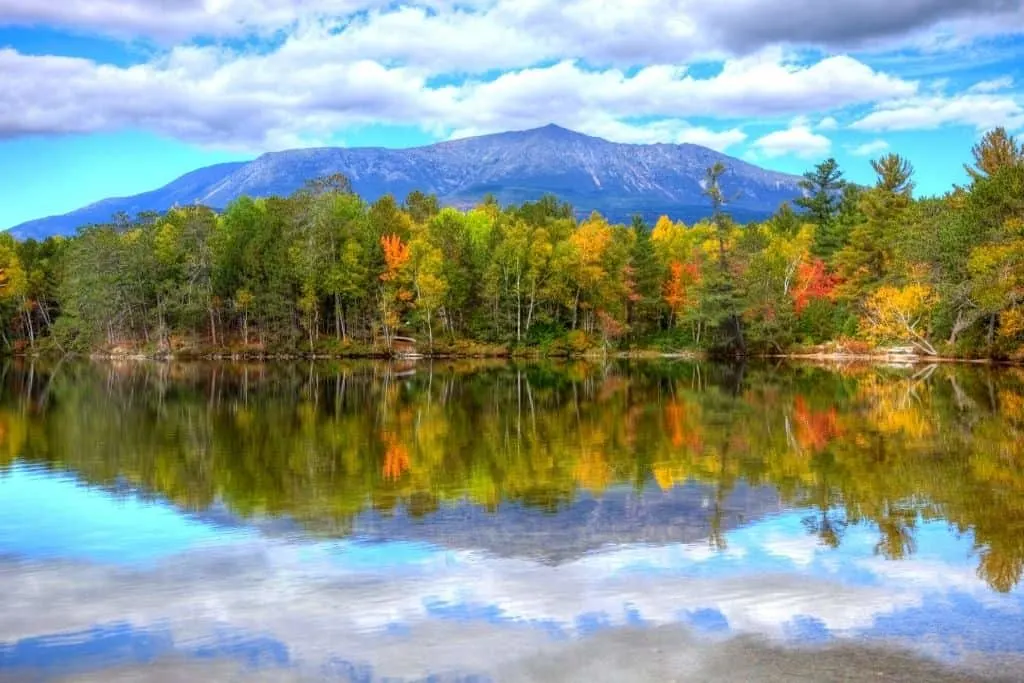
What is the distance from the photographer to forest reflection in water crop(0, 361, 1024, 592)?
1938 cm

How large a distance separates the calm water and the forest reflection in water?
0.16 metres

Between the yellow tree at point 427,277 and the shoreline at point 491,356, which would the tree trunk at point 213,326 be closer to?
the shoreline at point 491,356

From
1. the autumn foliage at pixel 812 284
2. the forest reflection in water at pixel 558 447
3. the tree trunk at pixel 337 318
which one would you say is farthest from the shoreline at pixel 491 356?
the forest reflection in water at pixel 558 447

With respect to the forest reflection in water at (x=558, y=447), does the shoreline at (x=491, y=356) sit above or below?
below

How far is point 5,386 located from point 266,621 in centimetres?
5246

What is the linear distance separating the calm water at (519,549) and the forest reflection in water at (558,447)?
0.16 m

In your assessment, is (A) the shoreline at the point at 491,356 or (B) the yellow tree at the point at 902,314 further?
(A) the shoreline at the point at 491,356

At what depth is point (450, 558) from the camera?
607 inches

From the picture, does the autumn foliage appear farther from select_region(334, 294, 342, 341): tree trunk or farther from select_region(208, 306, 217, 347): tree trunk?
select_region(208, 306, 217, 347): tree trunk

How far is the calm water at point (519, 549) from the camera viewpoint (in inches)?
439

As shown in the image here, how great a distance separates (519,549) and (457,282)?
7518 cm

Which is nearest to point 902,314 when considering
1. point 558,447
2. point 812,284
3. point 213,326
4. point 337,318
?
point 812,284

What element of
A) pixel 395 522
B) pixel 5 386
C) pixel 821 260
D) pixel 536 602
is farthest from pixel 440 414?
pixel 821 260

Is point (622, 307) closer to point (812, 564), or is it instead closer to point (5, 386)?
point (5, 386)
